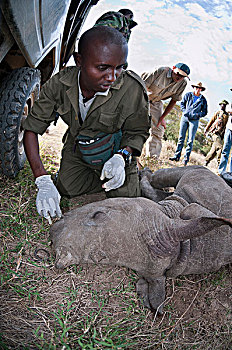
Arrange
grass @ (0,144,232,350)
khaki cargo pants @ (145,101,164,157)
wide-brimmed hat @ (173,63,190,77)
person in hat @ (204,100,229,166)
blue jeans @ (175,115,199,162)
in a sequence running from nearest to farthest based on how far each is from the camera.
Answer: grass @ (0,144,232,350) → wide-brimmed hat @ (173,63,190,77) → khaki cargo pants @ (145,101,164,157) → blue jeans @ (175,115,199,162) → person in hat @ (204,100,229,166)

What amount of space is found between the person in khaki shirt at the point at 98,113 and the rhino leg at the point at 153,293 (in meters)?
1.01

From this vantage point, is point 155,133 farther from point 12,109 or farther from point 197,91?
point 12,109

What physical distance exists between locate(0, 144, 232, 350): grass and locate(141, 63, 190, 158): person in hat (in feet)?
14.5

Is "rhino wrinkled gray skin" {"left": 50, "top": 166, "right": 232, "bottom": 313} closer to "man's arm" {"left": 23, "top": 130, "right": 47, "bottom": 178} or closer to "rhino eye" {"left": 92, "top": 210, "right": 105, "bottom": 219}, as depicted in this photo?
"rhino eye" {"left": 92, "top": 210, "right": 105, "bottom": 219}

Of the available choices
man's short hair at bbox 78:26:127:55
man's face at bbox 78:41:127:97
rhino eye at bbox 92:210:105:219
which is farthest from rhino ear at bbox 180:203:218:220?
man's short hair at bbox 78:26:127:55

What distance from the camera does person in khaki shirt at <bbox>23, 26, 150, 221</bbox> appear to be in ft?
8.71

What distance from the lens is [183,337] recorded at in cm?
231

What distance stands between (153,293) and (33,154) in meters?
1.75

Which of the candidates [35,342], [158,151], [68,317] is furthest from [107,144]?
[158,151]

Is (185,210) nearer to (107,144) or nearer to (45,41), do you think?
(107,144)

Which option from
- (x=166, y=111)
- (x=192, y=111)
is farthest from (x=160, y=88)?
(x=192, y=111)

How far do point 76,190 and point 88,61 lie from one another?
1735mm

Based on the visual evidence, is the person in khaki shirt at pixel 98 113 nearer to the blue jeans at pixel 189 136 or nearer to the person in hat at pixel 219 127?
the blue jeans at pixel 189 136

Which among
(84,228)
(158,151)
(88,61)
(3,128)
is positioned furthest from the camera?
(158,151)
